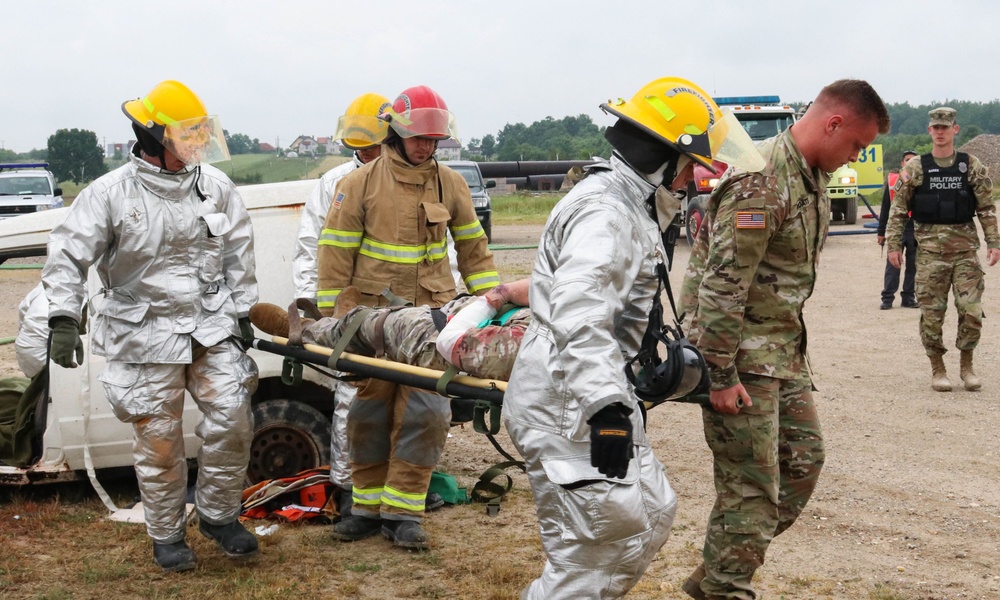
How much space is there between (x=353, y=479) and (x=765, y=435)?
240cm

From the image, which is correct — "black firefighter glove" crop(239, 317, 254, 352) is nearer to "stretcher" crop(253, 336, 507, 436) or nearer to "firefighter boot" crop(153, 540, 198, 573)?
"stretcher" crop(253, 336, 507, 436)

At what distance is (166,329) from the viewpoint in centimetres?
464

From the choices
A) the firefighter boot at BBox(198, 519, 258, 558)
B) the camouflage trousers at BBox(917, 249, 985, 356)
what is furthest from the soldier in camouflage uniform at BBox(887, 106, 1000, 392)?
the firefighter boot at BBox(198, 519, 258, 558)

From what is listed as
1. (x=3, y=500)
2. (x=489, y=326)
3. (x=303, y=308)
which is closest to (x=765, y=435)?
(x=489, y=326)

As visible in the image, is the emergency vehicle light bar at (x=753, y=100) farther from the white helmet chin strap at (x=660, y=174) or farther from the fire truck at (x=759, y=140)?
the white helmet chin strap at (x=660, y=174)

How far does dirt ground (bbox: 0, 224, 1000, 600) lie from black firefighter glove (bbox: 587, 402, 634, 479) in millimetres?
1835

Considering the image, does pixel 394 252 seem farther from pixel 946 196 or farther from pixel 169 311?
pixel 946 196

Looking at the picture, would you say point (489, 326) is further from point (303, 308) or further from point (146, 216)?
point (146, 216)

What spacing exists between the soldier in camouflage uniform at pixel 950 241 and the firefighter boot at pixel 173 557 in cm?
609

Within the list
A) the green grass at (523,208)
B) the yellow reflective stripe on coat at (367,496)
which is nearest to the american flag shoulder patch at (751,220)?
the yellow reflective stripe on coat at (367,496)

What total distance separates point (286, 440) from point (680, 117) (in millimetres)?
3466

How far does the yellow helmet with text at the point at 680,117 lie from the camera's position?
324 cm

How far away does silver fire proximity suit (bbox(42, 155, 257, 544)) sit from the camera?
4.59 meters

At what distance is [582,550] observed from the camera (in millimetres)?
3121
